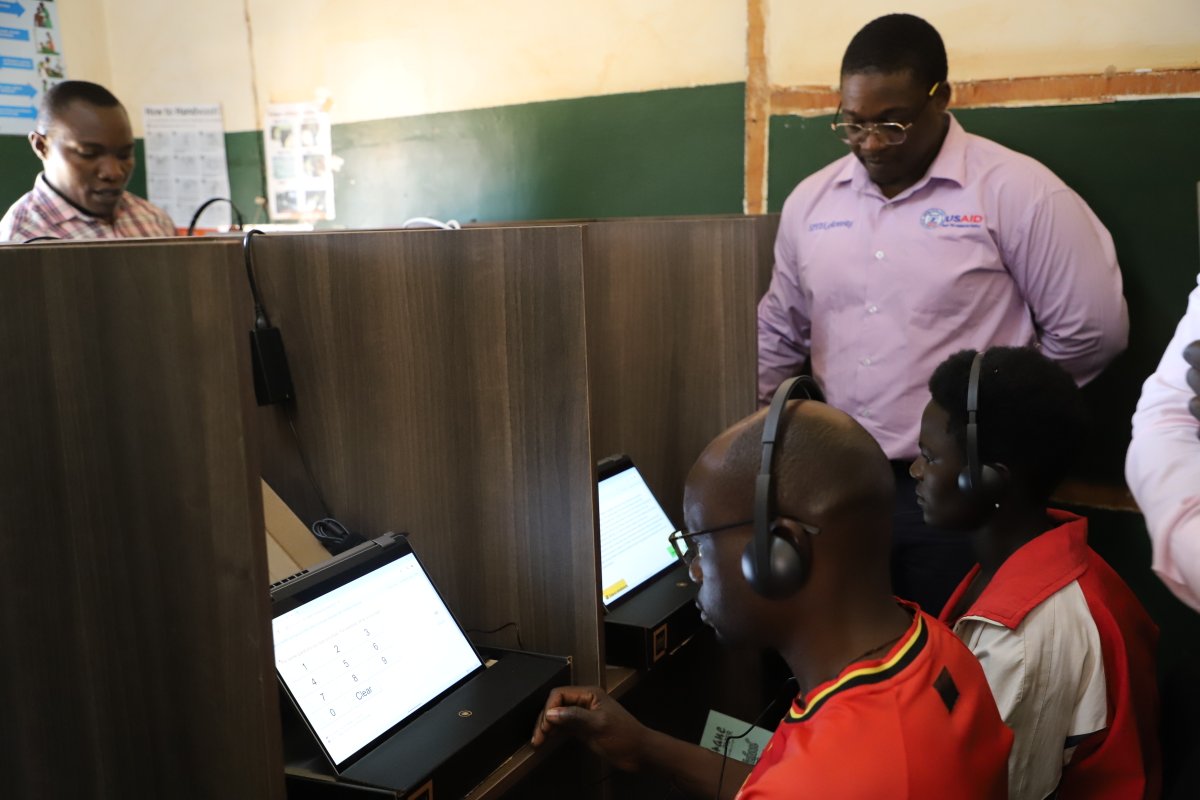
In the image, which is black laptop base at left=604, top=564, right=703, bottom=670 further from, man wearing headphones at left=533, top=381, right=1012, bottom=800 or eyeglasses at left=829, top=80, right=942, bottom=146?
eyeglasses at left=829, top=80, right=942, bottom=146

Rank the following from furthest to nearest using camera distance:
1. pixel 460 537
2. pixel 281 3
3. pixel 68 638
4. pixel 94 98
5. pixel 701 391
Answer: pixel 281 3 < pixel 94 98 < pixel 701 391 < pixel 460 537 < pixel 68 638

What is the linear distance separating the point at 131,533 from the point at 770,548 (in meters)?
0.64

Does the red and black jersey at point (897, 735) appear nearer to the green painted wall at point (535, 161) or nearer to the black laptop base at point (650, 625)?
the black laptop base at point (650, 625)

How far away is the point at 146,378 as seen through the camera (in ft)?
3.28

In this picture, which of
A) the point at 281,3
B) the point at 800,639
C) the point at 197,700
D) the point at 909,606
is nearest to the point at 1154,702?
the point at 909,606

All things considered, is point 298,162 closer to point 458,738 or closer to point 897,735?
point 458,738

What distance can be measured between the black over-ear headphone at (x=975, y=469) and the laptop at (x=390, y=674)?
631 mm

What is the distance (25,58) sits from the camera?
12.8 ft

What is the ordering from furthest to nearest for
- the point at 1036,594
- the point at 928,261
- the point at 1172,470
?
1. the point at 928,261
2. the point at 1036,594
3. the point at 1172,470

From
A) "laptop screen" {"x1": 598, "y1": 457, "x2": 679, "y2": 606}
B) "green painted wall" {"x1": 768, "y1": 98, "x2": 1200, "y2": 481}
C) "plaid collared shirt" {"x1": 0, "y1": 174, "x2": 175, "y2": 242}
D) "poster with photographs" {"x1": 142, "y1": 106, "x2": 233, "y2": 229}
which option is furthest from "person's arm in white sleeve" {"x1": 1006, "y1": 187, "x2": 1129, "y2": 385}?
"poster with photographs" {"x1": 142, "y1": 106, "x2": 233, "y2": 229}

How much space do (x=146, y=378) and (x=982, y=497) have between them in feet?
3.61

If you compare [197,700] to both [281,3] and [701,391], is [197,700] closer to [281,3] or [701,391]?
[701,391]

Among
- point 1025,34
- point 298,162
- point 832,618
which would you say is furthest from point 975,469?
point 298,162

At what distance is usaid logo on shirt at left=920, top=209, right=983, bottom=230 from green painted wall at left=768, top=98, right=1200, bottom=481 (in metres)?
0.37
